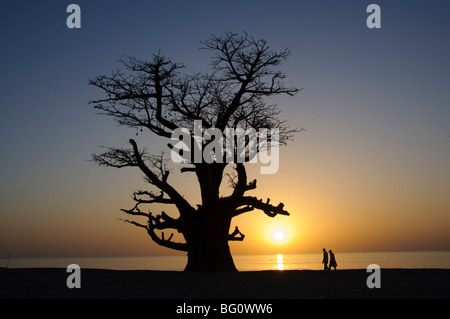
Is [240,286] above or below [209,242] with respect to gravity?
below

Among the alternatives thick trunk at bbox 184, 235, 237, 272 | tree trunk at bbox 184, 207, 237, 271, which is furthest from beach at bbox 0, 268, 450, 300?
tree trunk at bbox 184, 207, 237, 271

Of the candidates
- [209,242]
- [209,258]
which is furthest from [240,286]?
[209,242]

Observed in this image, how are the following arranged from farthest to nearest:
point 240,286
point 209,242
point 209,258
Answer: point 209,242 → point 209,258 → point 240,286

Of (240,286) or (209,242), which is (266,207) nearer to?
(209,242)

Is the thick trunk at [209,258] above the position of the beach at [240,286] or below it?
above

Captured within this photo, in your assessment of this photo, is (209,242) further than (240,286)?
Yes

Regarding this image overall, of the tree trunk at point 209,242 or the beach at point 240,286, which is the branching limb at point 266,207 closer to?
the tree trunk at point 209,242

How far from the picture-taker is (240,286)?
19.1 m

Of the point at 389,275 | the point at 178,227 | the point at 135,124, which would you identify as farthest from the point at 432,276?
the point at 135,124

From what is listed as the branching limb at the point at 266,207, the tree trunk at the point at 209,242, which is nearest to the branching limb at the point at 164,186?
the tree trunk at the point at 209,242

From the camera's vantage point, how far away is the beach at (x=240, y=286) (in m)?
16.9

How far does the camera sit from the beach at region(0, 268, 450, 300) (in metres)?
16.9
